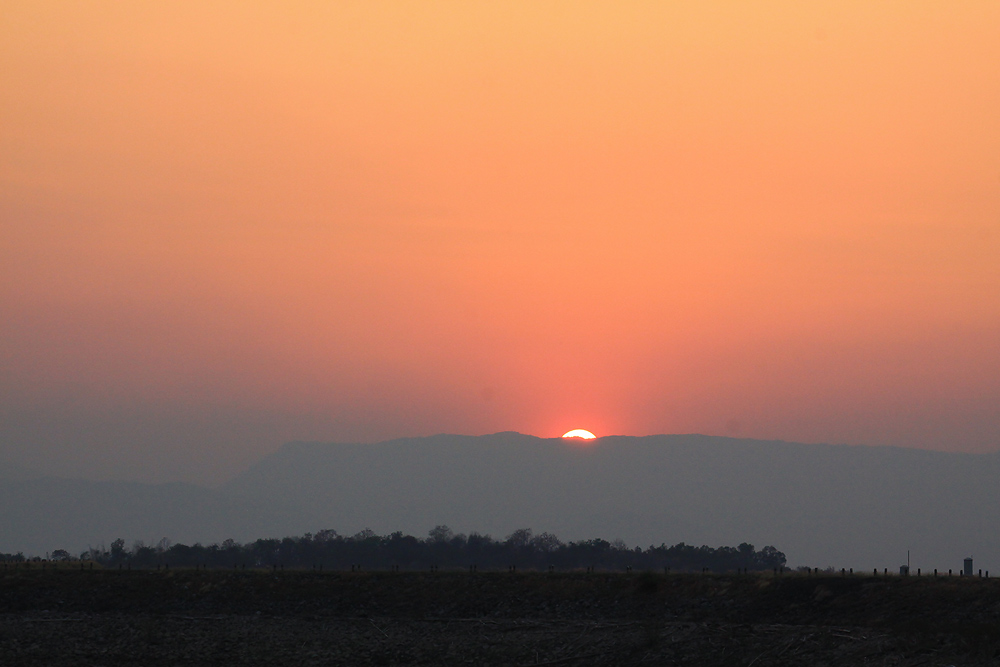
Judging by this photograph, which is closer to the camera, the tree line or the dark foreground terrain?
the dark foreground terrain

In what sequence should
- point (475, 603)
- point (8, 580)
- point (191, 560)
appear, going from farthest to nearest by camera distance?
point (191, 560) < point (8, 580) < point (475, 603)

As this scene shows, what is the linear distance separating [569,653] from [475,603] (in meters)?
13.2

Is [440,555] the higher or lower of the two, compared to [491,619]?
higher

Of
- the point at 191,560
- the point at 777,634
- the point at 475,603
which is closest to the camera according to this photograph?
the point at 777,634

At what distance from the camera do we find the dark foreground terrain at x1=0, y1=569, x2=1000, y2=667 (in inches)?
2420

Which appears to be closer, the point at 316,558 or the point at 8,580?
the point at 8,580

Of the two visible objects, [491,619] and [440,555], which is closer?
[491,619]

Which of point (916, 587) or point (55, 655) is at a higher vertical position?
point (916, 587)

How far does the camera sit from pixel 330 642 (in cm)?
6962

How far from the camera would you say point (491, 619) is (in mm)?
73438

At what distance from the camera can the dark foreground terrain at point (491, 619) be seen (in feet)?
202

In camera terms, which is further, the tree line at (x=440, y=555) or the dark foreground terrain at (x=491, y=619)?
the tree line at (x=440, y=555)

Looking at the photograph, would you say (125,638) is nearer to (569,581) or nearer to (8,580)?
(8,580)

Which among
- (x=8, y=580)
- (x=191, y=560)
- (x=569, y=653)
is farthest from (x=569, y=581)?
(x=191, y=560)
